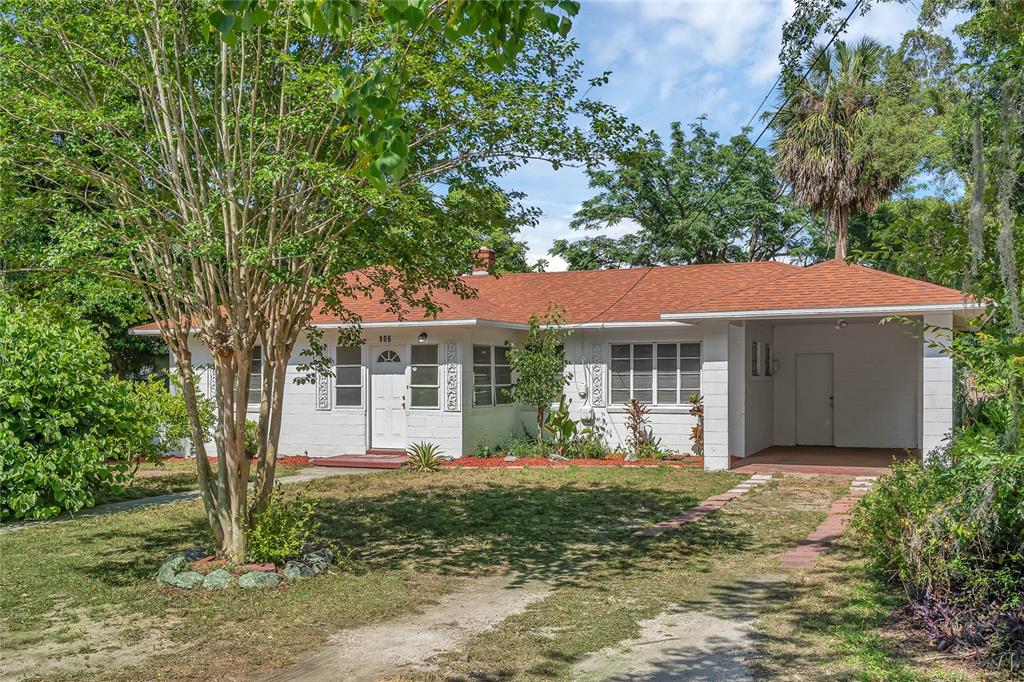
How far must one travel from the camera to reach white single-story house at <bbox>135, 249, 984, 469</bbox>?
16.2 m

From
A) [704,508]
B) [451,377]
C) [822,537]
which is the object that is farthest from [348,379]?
[822,537]

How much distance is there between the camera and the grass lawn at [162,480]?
13430 millimetres

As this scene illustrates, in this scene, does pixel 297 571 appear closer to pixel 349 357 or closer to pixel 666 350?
pixel 349 357

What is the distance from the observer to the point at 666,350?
17.7 m

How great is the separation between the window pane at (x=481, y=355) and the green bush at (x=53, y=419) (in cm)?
727

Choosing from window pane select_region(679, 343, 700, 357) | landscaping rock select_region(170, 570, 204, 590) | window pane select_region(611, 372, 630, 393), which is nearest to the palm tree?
window pane select_region(679, 343, 700, 357)

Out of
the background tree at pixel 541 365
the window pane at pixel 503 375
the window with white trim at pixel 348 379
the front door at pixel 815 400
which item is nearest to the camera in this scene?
the background tree at pixel 541 365

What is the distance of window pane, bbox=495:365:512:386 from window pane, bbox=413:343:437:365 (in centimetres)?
173

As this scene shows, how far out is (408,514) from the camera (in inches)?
445

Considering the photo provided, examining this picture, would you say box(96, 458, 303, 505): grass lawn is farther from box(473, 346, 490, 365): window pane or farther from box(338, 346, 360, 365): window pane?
box(473, 346, 490, 365): window pane

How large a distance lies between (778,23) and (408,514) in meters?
7.47

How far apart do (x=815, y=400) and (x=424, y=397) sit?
8754 millimetres

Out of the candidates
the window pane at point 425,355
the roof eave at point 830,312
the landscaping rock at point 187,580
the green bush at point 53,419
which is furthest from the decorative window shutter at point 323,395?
the landscaping rock at point 187,580

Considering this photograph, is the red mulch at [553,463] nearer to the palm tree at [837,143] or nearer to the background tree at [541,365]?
the background tree at [541,365]
